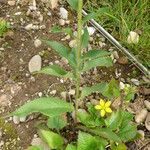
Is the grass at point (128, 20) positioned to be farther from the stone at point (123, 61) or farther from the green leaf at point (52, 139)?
the green leaf at point (52, 139)

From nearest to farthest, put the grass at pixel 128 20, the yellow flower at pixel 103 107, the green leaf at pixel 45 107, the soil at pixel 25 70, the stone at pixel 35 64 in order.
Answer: the green leaf at pixel 45 107
the yellow flower at pixel 103 107
the soil at pixel 25 70
the stone at pixel 35 64
the grass at pixel 128 20

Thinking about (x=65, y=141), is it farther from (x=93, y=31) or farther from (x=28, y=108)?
(x=93, y=31)

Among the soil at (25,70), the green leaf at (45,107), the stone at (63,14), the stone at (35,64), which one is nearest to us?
the green leaf at (45,107)

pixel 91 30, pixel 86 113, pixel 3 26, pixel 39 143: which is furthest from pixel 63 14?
pixel 39 143

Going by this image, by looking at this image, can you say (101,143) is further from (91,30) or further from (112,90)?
(91,30)

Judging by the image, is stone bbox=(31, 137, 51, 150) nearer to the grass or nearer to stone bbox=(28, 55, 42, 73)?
stone bbox=(28, 55, 42, 73)

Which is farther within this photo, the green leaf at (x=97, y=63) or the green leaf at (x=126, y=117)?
the green leaf at (x=126, y=117)

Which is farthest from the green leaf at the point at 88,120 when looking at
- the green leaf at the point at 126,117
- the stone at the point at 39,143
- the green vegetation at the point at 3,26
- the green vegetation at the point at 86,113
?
the green vegetation at the point at 3,26

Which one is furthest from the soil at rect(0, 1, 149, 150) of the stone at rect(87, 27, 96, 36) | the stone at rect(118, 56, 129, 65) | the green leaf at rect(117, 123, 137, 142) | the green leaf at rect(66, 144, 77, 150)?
the green leaf at rect(117, 123, 137, 142)
